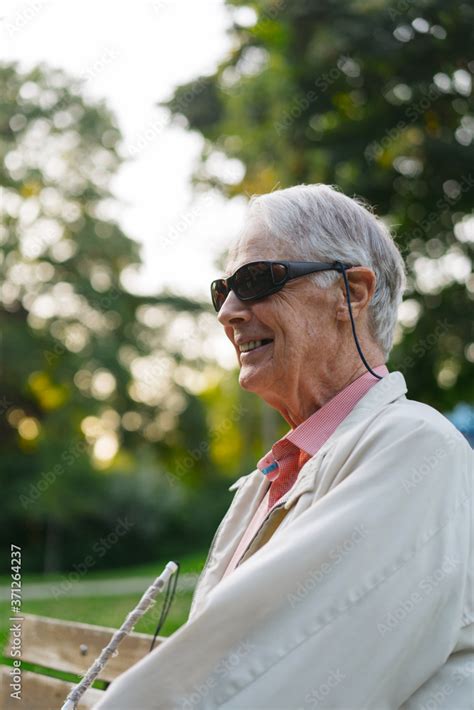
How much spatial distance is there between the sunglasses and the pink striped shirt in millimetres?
326

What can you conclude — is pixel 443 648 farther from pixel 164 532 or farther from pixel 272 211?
pixel 164 532

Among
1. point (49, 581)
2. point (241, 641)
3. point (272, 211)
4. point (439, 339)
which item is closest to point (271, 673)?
point (241, 641)

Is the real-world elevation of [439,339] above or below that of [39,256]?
above

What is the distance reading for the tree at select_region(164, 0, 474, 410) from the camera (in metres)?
7.12

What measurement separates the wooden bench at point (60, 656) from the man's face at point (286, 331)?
879 millimetres

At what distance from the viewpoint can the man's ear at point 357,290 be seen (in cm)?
220

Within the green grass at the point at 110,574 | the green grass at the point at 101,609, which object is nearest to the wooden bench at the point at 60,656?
the green grass at the point at 101,609

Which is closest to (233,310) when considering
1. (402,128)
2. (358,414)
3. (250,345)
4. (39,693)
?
(250,345)

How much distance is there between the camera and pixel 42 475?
19.1 m

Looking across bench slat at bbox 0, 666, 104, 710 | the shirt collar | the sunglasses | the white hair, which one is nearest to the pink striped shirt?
the shirt collar

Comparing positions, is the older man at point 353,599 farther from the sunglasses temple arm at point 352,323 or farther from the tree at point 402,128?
the tree at point 402,128

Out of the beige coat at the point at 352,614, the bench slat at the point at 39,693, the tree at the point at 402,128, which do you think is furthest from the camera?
the tree at the point at 402,128

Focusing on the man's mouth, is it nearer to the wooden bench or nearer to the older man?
the older man

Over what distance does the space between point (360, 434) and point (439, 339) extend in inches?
266
